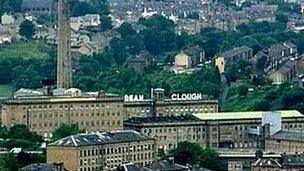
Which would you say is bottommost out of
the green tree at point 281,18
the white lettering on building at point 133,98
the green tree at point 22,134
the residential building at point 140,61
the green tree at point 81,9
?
the green tree at point 22,134

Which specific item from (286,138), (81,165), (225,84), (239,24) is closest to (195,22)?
(239,24)

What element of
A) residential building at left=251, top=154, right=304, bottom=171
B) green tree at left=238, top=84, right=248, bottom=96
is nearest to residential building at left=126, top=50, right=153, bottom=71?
green tree at left=238, top=84, right=248, bottom=96

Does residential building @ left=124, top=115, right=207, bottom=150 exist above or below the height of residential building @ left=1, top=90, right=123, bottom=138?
below

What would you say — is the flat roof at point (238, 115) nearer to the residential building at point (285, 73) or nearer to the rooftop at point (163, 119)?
the rooftop at point (163, 119)

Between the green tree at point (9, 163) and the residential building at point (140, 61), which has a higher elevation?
the residential building at point (140, 61)

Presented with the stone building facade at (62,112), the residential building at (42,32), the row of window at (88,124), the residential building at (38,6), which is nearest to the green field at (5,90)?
the residential building at (42,32)

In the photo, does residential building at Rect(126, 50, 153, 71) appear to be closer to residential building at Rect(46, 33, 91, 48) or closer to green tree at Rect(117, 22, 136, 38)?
residential building at Rect(46, 33, 91, 48)
